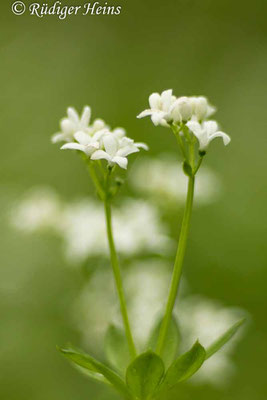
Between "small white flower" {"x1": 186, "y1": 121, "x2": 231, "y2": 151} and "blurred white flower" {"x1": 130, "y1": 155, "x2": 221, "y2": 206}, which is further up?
"blurred white flower" {"x1": 130, "y1": 155, "x2": 221, "y2": 206}

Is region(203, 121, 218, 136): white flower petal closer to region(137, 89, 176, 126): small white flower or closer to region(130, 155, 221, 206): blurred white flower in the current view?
region(137, 89, 176, 126): small white flower

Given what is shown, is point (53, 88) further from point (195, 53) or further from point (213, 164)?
point (213, 164)

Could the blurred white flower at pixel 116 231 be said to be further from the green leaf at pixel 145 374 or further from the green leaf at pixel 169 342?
the green leaf at pixel 145 374

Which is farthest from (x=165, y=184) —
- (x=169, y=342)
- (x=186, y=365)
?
(x=186, y=365)

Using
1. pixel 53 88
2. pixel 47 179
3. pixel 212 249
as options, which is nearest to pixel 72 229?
pixel 212 249

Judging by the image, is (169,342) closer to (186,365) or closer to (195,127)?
(186,365)

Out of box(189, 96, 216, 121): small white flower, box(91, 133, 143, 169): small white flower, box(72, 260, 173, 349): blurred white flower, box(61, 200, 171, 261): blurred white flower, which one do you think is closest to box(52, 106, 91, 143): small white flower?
box(91, 133, 143, 169): small white flower

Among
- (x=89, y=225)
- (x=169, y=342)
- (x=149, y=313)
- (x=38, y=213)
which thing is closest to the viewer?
(x=169, y=342)

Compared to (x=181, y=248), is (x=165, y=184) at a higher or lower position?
higher
